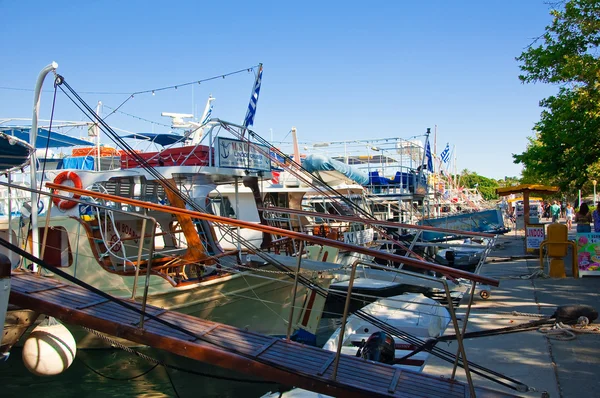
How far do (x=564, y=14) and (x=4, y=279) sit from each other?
1400cm

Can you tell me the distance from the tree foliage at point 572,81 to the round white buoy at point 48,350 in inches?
468

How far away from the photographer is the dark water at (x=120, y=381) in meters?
7.56

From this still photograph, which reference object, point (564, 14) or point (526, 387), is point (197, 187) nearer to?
point (526, 387)

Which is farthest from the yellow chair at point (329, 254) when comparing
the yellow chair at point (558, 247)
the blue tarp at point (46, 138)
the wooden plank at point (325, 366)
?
the blue tarp at point (46, 138)

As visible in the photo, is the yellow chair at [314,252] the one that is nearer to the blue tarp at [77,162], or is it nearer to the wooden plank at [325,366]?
the wooden plank at [325,366]

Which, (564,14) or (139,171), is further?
(564,14)

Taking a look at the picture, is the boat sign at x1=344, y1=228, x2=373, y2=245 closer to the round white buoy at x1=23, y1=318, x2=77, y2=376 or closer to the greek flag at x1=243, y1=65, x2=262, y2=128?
the greek flag at x1=243, y1=65, x2=262, y2=128

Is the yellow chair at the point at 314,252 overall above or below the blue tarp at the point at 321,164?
below

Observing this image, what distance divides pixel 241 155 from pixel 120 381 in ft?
15.1

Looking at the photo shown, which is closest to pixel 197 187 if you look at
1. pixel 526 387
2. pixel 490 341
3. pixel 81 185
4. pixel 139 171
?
pixel 139 171

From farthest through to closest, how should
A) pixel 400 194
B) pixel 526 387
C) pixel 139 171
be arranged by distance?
pixel 400 194 → pixel 139 171 → pixel 526 387

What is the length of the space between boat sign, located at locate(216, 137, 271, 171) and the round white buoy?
4.89 metres

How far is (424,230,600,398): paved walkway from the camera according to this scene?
5.38 meters

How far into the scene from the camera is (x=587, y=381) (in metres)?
5.36
